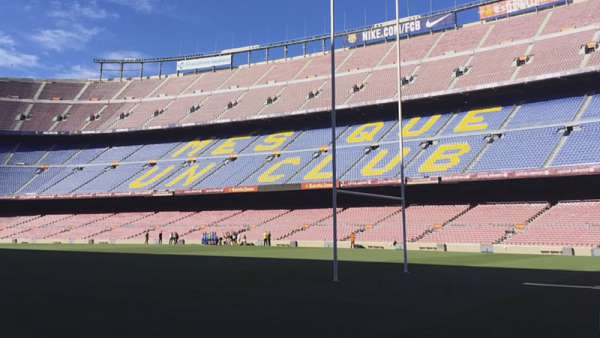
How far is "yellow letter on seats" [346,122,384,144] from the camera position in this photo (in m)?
46.3

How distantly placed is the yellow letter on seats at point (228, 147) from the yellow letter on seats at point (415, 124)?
18.4 m

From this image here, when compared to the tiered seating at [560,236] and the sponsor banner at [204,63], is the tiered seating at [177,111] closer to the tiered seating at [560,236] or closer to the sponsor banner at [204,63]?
the sponsor banner at [204,63]

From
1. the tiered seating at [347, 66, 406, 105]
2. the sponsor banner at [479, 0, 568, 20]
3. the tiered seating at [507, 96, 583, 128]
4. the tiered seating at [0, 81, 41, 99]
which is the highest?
the sponsor banner at [479, 0, 568, 20]

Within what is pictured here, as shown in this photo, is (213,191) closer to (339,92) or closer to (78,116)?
(339,92)

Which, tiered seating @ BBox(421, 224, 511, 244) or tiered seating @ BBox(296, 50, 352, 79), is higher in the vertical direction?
tiered seating @ BBox(296, 50, 352, 79)

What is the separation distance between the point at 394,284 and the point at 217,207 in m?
38.9

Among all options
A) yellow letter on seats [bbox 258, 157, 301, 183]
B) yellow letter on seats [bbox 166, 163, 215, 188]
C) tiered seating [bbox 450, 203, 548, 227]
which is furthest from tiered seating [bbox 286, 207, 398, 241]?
yellow letter on seats [bbox 166, 163, 215, 188]

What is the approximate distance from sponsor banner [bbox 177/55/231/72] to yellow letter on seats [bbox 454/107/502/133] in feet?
120

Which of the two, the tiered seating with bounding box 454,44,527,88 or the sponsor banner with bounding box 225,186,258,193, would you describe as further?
the sponsor banner with bounding box 225,186,258,193

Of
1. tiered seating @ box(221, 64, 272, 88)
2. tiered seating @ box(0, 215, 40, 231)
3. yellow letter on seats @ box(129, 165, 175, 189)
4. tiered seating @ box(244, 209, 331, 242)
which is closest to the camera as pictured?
tiered seating @ box(244, 209, 331, 242)

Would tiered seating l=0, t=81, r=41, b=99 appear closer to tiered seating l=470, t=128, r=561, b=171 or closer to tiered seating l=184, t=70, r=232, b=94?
tiered seating l=184, t=70, r=232, b=94

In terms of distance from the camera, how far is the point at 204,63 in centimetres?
6956

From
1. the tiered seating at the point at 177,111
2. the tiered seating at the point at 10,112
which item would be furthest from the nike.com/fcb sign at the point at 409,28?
the tiered seating at the point at 10,112

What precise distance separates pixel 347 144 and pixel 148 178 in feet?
70.1
